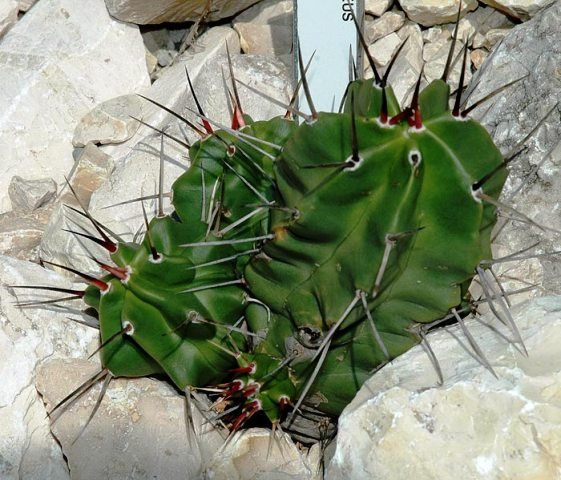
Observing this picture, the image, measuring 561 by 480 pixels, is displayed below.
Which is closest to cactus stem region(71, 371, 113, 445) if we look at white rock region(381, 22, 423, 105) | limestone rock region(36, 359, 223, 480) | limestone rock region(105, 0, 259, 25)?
limestone rock region(36, 359, 223, 480)

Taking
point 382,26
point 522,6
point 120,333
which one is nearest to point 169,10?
point 382,26

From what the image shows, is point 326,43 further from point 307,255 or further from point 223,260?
point 307,255

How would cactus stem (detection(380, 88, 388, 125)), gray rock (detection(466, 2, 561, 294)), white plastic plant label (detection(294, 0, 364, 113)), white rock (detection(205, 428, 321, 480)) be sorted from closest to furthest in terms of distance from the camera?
cactus stem (detection(380, 88, 388, 125))
white rock (detection(205, 428, 321, 480))
gray rock (detection(466, 2, 561, 294))
white plastic plant label (detection(294, 0, 364, 113))

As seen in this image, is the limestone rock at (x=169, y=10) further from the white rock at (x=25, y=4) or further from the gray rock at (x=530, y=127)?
the gray rock at (x=530, y=127)

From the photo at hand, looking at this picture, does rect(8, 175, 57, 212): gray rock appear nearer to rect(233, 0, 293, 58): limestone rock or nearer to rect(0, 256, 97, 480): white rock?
rect(0, 256, 97, 480): white rock

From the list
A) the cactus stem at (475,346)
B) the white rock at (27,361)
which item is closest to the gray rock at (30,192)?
the white rock at (27,361)
